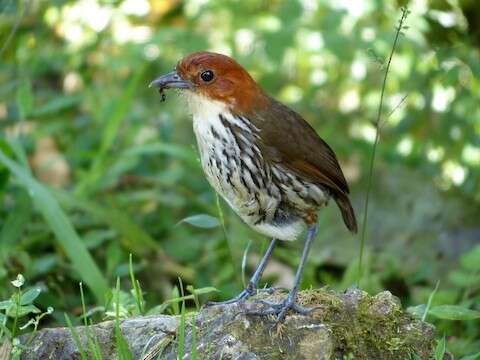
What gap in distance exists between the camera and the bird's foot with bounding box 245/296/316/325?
3596 millimetres

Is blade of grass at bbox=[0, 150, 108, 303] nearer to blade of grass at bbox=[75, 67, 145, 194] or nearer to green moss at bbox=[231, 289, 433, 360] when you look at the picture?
blade of grass at bbox=[75, 67, 145, 194]

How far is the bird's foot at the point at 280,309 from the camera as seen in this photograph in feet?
11.8

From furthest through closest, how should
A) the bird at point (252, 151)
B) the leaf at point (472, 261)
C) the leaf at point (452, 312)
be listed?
the leaf at point (472, 261), the bird at point (252, 151), the leaf at point (452, 312)

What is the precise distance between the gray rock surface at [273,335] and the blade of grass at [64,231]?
1192mm

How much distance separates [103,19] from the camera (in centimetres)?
712

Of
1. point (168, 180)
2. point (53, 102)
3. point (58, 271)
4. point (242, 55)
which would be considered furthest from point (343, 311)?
point (242, 55)

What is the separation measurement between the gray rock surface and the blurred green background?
126 centimetres

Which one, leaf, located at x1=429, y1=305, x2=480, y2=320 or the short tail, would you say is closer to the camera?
leaf, located at x1=429, y1=305, x2=480, y2=320

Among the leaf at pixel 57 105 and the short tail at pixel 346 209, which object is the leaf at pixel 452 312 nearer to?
the short tail at pixel 346 209

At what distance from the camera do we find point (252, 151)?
394 centimetres

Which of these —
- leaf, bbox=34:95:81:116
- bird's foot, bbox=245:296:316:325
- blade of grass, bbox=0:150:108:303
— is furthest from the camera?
leaf, bbox=34:95:81:116

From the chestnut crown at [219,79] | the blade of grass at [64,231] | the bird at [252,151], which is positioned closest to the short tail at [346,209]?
the bird at [252,151]

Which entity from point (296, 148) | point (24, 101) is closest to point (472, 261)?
point (296, 148)

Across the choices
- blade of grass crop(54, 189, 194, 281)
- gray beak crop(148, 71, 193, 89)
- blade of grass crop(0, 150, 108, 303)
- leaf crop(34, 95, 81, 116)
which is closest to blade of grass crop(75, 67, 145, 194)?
blade of grass crop(54, 189, 194, 281)
